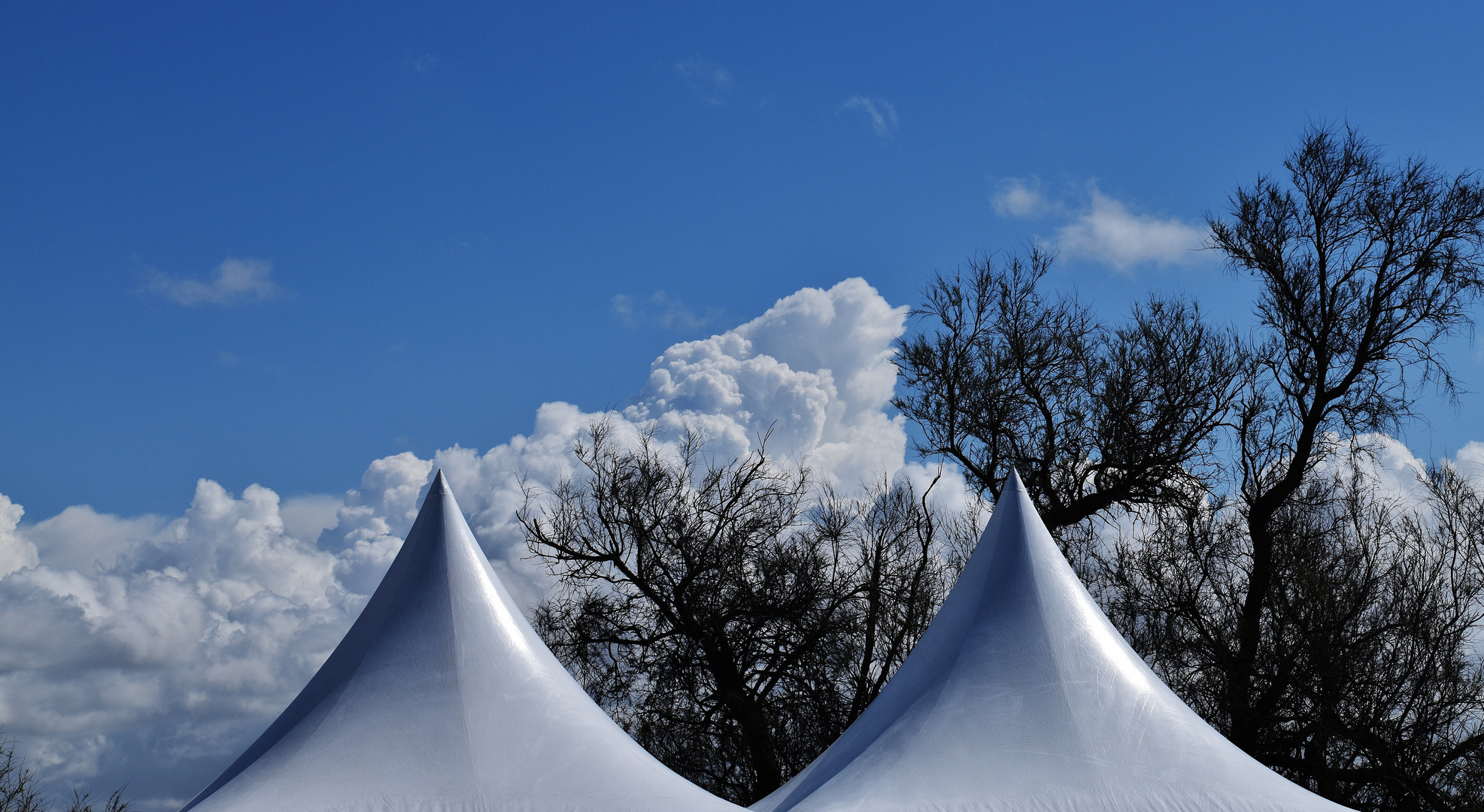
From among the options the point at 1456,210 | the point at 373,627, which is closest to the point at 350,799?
the point at 373,627

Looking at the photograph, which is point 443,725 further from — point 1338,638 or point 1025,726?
point 1338,638

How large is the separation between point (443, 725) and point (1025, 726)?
16.2 feet

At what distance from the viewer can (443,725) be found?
9203 mm

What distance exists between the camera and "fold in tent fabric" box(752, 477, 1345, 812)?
873 centimetres

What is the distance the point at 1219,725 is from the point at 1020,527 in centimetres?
723

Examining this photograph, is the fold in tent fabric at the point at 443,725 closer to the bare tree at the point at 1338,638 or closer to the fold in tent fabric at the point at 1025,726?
the fold in tent fabric at the point at 1025,726

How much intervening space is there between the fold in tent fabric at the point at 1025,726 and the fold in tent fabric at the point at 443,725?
148 cm

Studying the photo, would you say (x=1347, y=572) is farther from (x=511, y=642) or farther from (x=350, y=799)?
(x=350, y=799)

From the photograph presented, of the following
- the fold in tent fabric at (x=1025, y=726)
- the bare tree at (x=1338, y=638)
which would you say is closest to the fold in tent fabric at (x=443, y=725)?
the fold in tent fabric at (x=1025, y=726)

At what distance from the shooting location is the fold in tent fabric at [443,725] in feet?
28.9

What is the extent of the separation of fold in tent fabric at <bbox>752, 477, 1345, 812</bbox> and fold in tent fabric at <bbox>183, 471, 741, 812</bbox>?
148 cm

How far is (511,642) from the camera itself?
9.94 meters

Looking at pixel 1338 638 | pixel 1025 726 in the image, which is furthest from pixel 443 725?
pixel 1338 638

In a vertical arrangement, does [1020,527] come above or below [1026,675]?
above
